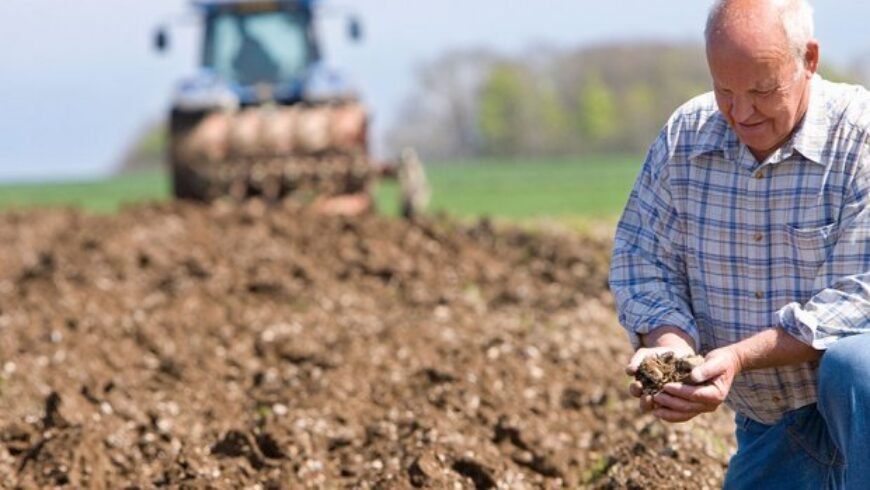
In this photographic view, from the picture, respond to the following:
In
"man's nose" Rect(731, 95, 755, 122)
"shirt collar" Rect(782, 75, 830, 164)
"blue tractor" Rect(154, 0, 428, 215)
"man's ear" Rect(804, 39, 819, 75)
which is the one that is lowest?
"blue tractor" Rect(154, 0, 428, 215)

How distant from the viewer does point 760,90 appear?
3.83 m

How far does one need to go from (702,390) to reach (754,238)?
0.43 m

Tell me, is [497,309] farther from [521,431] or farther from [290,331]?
[521,431]

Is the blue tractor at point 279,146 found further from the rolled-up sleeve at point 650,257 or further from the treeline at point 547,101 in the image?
the treeline at point 547,101

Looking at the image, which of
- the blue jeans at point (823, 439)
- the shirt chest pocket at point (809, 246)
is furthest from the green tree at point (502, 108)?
the shirt chest pocket at point (809, 246)

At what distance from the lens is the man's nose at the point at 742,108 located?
3867 millimetres

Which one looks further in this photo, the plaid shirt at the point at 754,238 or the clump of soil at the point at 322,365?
the clump of soil at the point at 322,365

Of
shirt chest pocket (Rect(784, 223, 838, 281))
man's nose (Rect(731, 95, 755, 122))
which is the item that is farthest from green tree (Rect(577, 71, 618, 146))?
man's nose (Rect(731, 95, 755, 122))

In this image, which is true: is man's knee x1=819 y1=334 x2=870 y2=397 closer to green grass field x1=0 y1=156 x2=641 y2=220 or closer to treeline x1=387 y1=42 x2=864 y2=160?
green grass field x1=0 y1=156 x2=641 y2=220

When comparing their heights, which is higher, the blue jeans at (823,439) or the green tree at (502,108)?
the blue jeans at (823,439)

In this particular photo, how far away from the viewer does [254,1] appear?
1927 cm

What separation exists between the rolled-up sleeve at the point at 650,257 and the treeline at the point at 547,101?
6092 cm

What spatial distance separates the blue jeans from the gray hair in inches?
24.8

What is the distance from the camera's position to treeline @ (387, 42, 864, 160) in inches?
2810
